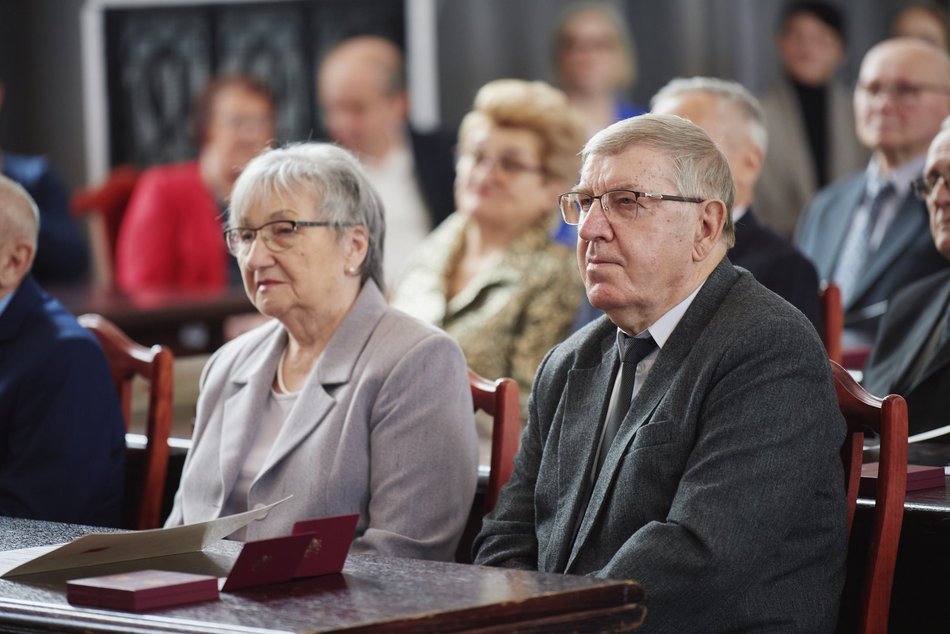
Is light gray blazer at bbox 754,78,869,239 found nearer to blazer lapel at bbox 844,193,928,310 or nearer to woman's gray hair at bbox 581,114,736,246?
blazer lapel at bbox 844,193,928,310

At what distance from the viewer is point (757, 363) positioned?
1977 mm

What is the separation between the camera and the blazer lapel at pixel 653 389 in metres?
2.07

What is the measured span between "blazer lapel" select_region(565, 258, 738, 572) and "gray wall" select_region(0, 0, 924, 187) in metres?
4.77

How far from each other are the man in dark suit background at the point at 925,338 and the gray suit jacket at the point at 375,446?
0.89 meters

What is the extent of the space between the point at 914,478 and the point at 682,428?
1.60 ft

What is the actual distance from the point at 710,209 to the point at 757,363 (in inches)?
10.5

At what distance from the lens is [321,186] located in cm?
268

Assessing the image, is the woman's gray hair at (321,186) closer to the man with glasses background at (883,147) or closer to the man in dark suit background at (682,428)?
the man in dark suit background at (682,428)

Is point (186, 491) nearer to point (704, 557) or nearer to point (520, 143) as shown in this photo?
point (704, 557)

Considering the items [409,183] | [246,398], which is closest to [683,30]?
[409,183]

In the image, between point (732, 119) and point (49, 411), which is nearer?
point (49, 411)

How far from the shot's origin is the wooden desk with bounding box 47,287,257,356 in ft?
16.2

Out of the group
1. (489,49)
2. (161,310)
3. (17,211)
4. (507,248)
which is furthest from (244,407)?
(489,49)

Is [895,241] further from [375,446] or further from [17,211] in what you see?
[17,211]
